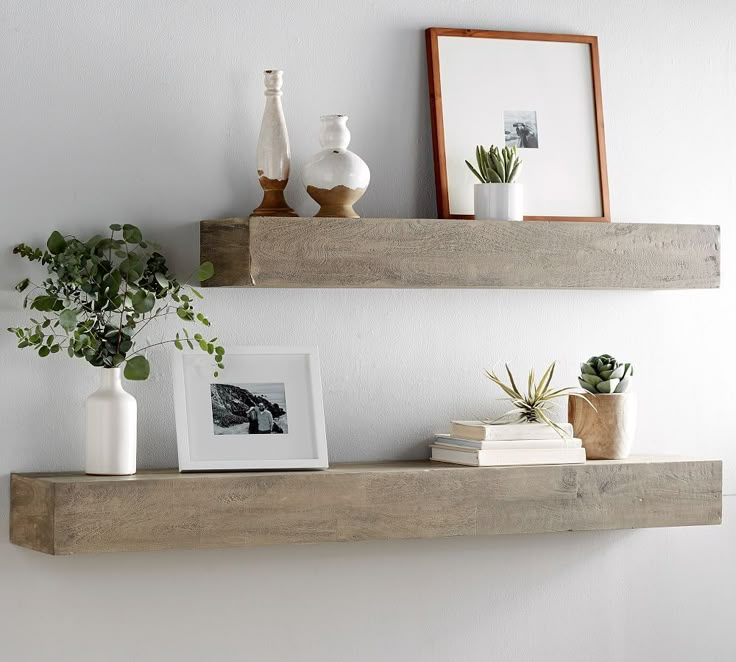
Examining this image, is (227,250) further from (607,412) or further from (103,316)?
(607,412)

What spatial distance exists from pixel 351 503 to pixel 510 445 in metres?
0.30

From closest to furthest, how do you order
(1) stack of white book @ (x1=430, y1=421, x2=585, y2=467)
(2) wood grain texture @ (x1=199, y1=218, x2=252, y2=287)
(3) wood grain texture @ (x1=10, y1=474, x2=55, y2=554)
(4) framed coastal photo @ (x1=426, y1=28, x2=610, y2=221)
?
(3) wood grain texture @ (x1=10, y1=474, x2=55, y2=554) → (2) wood grain texture @ (x1=199, y1=218, x2=252, y2=287) → (1) stack of white book @ (x1=430, y1=421, x2=585, y2=467) → (4) framed coastal photo @ (x1=426, y1=28, x2=610, y2=221)

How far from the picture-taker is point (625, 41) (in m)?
2.12

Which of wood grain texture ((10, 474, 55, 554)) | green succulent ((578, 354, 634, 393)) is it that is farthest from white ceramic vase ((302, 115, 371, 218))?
wood grain texture ((10, 474, 55, 554))

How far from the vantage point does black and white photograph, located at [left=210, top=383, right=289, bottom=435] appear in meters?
1.81

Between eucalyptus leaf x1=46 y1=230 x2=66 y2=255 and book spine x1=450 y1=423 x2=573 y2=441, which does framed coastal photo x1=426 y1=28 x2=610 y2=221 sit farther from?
eucalyptus leaf x1=46 y1=230 x2=66 y2=255

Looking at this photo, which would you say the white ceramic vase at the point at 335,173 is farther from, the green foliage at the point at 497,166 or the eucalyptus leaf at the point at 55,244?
the eucalyptus leaf at the point at 55,244

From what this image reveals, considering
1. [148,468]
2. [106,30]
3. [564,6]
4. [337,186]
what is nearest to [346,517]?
[148,468]

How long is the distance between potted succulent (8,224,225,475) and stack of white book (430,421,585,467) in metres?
0.42

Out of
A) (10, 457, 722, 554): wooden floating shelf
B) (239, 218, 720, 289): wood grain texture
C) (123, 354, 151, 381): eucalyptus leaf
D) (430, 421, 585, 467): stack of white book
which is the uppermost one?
(239, 218, 720, 289): wood grain texture

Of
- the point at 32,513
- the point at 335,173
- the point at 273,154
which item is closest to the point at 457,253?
the point at 335,173

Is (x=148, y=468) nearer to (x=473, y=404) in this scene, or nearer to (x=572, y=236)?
(x=473, y=404)

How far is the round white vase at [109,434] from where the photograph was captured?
174 cm

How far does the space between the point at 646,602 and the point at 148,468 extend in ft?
3.16
